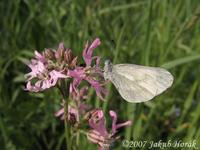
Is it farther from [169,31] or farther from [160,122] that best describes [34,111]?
[169,31]

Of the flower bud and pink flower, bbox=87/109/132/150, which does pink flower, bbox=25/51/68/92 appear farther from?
pink flower, bbox=87/109/132/150

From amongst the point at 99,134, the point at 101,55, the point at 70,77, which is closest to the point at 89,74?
the point at 70,77

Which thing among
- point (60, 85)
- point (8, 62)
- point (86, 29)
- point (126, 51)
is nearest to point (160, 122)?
point (126, 51)

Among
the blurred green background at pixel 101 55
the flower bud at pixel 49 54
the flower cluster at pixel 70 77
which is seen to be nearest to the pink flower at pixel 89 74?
the flower cluster at pixel 70 77

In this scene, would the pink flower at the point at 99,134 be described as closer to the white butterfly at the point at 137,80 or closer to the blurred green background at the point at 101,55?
the white butterfly at the point at 137,80

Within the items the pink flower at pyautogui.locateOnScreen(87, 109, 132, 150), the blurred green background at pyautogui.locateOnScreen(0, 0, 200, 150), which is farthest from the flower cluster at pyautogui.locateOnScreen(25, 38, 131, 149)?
the blurred green background at pyautogui.locateOnScreen(0, 0, 200, 150)

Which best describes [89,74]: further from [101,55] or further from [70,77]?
[101,55]

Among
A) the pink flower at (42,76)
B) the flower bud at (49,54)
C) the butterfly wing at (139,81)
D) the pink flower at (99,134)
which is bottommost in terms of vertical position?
the pink flower at (99,134)
